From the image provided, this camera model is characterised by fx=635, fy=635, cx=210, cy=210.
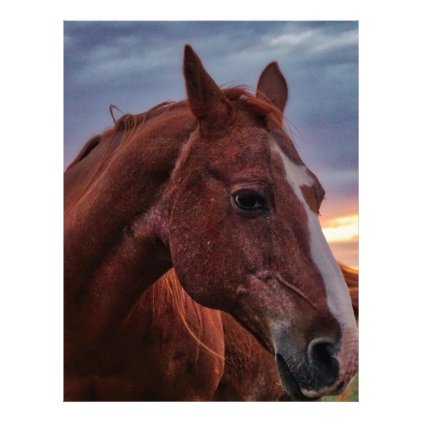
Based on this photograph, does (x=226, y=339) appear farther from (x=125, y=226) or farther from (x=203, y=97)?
Result: (x=203, y=97)

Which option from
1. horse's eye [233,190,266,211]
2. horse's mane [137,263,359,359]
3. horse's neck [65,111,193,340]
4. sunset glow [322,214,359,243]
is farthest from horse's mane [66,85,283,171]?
sunset glow [322,214,359,243]

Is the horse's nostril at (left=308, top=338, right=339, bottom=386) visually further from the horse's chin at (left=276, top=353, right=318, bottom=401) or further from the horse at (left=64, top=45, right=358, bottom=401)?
the horse's chin at (left=276, top=353, right=318, bottom=401)

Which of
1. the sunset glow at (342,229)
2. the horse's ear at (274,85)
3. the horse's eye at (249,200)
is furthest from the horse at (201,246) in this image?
the sunset glow at (342,229)

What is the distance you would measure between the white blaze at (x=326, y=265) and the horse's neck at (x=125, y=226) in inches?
20.0

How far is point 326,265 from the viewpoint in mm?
2502

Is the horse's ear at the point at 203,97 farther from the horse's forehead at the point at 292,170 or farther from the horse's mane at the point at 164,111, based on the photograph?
the horse's forehead at the point at 292,170

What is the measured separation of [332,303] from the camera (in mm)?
2455

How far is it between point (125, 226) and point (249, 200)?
0.58 meters

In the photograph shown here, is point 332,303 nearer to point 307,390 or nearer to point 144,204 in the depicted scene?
point 307,390

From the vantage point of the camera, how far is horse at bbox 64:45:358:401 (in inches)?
98.6

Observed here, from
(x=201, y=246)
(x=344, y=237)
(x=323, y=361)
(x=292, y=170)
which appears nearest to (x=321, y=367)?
(x=323, y=361)

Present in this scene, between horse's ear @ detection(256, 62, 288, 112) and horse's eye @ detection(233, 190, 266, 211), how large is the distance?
0.77m

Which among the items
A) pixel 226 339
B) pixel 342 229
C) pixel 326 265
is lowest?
pixel 226 339

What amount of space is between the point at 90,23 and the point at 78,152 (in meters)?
0.73
